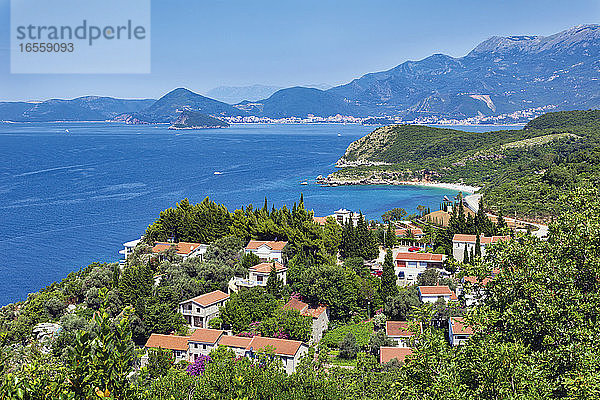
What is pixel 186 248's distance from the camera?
2825 centimetres

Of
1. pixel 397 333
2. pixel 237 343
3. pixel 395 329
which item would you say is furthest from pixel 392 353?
pixel 237 343

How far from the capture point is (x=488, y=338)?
6887 mm

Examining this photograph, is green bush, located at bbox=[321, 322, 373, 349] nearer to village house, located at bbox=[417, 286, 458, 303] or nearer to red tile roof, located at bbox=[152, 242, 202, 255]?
village house, located at bbox=[417, 286, 458, 303]

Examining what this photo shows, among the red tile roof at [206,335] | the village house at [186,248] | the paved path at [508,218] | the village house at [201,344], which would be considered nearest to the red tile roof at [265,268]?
the village house at [186,248]

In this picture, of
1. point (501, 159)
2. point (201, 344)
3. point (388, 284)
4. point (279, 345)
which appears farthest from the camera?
point (501, 159)

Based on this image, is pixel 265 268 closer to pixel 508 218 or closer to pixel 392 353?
pixel 392 353

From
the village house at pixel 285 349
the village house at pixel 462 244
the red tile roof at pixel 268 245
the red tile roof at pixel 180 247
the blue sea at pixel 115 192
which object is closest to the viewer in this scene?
the village house at pixel 285 349

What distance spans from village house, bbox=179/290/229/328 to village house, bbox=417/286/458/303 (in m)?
8.47

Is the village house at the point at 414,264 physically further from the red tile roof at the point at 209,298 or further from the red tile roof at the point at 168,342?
the red tile roof at the point at 168,342

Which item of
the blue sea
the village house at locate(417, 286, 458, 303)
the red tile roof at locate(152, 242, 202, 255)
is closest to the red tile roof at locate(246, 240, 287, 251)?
the red tile roof at locate(152, 242, 202, 255)

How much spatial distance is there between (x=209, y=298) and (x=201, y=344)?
11.1 ft

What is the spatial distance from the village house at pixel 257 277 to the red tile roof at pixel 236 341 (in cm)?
496

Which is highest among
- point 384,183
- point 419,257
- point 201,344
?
point 384,183

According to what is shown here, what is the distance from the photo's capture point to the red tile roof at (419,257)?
87.8 feet
